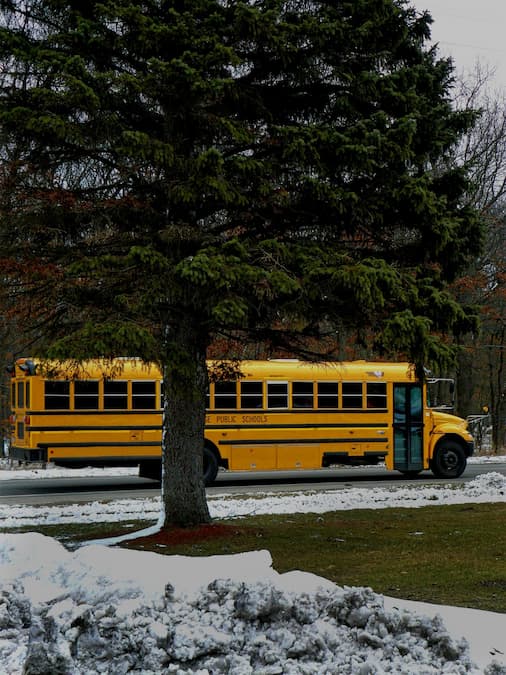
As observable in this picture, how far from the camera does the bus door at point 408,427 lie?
70.6 ft

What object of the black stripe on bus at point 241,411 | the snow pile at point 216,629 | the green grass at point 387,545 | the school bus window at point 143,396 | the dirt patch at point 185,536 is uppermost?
the school bus window at point 143,396

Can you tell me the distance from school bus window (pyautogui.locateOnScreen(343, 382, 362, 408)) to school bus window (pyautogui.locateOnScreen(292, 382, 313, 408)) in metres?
0.83

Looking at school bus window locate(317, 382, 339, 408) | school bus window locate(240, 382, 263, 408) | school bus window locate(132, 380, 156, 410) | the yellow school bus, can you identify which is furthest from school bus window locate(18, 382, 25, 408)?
school bus window locate(317, 382, 339, 408)

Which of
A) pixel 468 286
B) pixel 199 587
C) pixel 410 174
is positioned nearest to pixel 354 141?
pixel 410 174

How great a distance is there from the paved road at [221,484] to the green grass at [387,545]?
15.1ft

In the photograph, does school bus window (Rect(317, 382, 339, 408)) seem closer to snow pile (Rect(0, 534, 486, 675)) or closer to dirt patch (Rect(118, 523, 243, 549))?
dirt patch (Rect(118, 523, 243, 549))

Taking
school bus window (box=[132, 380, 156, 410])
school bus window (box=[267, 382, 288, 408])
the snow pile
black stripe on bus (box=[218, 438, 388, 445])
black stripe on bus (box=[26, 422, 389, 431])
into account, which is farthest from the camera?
school bus window (box=[267, 382, 288, 408])

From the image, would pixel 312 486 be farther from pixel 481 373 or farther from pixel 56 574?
pixel 481 373

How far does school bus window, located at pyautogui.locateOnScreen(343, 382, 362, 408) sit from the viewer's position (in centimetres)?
2116

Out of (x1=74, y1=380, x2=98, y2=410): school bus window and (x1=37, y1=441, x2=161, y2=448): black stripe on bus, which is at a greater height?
(x1=74, y1=380, x2=98, y2=410): school bus window

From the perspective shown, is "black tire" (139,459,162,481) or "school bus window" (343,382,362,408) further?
"school bus window" (343,382,362,408)

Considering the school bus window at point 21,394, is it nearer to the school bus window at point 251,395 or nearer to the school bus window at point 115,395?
the school bus window at point 115,395

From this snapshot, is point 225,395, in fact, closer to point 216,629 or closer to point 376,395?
point 376,395

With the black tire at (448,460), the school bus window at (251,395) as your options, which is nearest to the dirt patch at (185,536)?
the school bus window at (251,395)
